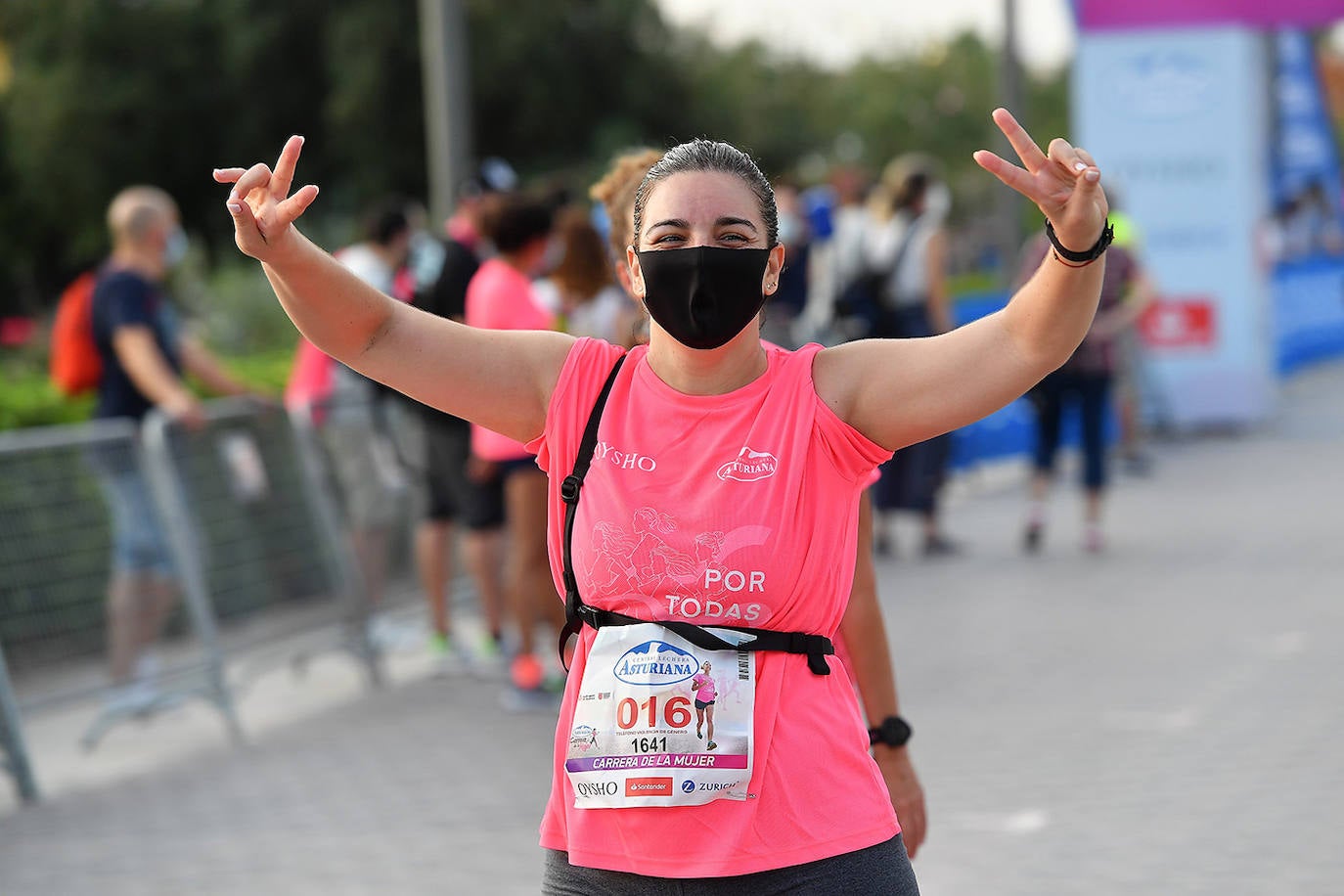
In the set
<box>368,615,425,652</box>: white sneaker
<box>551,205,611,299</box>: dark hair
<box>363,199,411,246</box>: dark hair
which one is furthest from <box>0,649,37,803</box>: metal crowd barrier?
<box>363,199,411,246</box>: dark hair

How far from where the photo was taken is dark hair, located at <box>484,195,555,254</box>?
7574 mm

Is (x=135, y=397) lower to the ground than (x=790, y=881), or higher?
higher

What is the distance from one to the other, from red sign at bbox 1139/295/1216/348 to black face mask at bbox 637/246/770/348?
13.2m

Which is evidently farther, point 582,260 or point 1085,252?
point 582,260

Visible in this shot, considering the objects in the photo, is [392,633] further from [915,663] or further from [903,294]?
[903,294]

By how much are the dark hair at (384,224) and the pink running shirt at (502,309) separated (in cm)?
170

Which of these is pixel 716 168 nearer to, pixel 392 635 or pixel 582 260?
pixel 582 260

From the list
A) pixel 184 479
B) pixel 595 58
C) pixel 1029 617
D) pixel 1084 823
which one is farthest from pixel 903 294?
pixel 595 58

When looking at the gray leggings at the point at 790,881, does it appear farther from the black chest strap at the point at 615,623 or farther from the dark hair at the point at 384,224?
the dark hair at the point at 384,224

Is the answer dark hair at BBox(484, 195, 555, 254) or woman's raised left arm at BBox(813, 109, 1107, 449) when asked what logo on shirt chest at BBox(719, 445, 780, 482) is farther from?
dark hair at BBox(484, 195, 555, 254)

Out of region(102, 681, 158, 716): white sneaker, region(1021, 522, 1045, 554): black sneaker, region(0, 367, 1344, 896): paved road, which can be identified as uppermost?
region(102, 681, 158, 716): white sneaker

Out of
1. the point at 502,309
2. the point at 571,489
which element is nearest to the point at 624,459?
the point at 571,489

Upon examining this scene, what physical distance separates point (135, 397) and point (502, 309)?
1628 millimetres

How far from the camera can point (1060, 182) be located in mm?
2553
